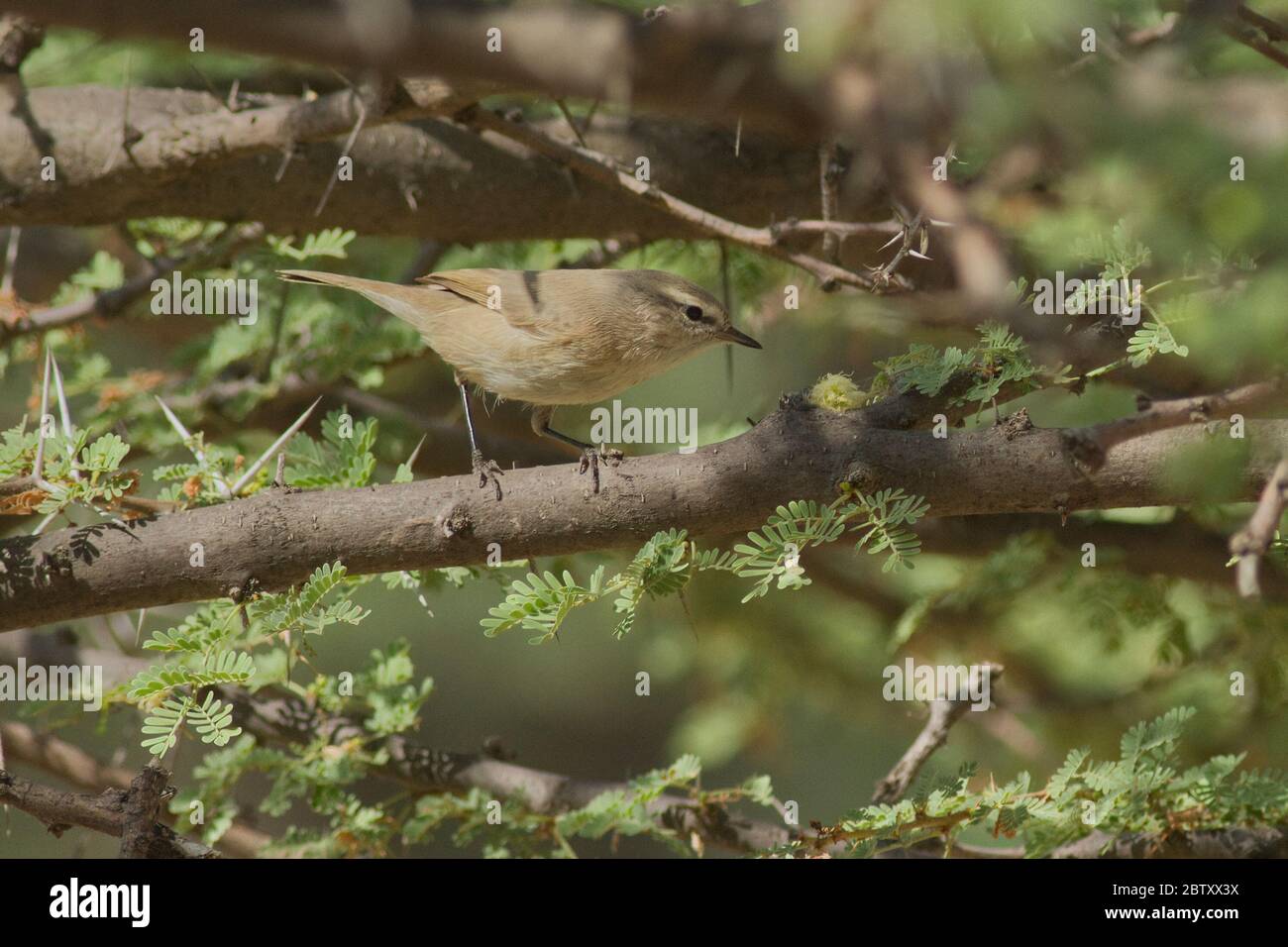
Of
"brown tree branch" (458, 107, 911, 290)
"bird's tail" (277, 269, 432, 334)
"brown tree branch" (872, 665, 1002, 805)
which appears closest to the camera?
"brown tree branch" (872, 665, 1002, 805)

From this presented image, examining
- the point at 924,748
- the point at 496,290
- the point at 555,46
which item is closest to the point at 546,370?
the point at 496,290

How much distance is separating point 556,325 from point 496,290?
294 mm

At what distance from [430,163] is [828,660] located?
2.91 m

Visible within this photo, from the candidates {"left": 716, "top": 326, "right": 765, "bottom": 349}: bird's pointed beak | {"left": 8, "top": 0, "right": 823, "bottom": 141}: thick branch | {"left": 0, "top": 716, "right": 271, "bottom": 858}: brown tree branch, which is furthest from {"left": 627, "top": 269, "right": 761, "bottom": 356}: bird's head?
{"left": 0, "top": 716, "right": 271, "bottom": 858}: brown tree branch

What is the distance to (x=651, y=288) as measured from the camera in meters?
4.32

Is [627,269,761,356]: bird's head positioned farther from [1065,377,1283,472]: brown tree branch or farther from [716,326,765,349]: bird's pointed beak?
[1065,377,1283,472]: brown tree branch

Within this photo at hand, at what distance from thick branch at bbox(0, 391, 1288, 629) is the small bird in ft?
3.91

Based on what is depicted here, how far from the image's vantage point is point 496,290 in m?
4.23

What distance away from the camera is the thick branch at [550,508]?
8.96 feet

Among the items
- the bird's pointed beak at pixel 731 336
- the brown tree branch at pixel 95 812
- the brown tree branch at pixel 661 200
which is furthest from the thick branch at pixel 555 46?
the brown tree branch at pixel 95 812

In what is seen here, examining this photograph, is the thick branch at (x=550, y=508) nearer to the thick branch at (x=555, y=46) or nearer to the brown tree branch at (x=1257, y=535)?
the thick branch at (x=555, y=46)

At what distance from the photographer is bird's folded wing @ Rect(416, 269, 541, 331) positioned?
4.14 metres
